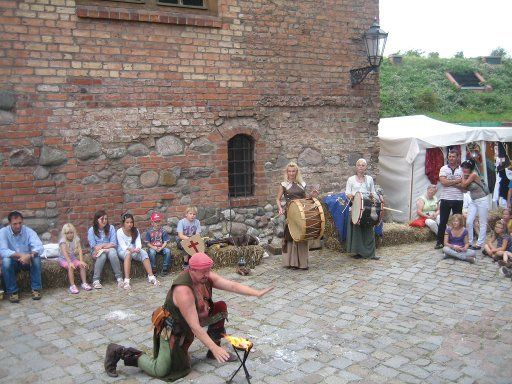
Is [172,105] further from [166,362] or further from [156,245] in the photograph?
[166,362]

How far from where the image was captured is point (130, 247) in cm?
746

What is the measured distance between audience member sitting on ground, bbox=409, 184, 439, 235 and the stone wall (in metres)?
1.30

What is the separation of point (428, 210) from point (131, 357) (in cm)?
753

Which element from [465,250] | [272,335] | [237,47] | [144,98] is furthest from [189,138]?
[465,250]

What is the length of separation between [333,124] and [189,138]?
10.0ft

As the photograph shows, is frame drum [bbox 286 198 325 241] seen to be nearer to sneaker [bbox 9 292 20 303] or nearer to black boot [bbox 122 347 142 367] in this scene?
black boot [bbox 122 347 142 367]

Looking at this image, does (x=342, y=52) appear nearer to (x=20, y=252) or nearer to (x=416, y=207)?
(x=416, y=207)

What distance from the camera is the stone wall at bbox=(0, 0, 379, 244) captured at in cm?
729

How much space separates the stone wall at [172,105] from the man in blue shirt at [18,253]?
0.58m

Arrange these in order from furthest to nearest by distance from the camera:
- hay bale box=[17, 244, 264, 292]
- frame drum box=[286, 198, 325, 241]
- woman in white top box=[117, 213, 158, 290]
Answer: frame drum box=[286, 198, 325, 241]
woman in white top box=[117, 213, 158, 290]
hay bale box=[17, 244, 264, 292]

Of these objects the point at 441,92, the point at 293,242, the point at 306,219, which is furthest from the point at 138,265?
the point at 441,92

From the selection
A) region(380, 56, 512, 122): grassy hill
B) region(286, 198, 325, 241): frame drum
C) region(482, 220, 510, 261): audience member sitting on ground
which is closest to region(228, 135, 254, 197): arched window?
region(286, 198, 325, 241): frame drum

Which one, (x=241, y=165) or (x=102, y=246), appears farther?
(x=241, y=165)

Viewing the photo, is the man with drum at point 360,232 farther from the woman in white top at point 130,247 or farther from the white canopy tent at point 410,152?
the woman in white top at point 130,247
